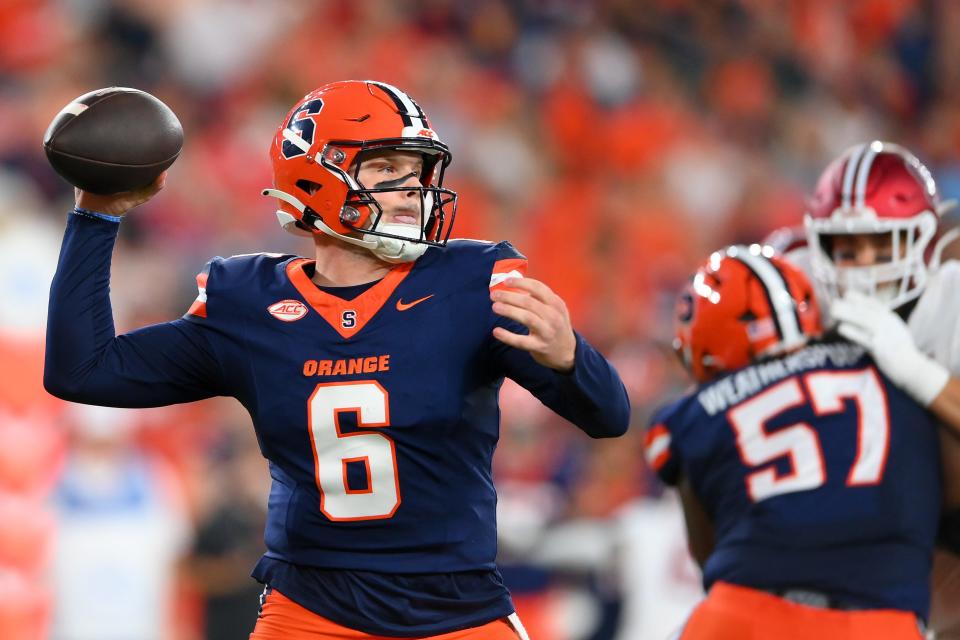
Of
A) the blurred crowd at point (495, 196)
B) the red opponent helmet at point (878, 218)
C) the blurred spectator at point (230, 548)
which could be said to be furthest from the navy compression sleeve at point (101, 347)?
the blurred spectator at point (230, 548)

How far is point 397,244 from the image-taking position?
2.74m

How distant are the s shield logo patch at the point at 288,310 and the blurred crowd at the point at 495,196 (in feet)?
6.66

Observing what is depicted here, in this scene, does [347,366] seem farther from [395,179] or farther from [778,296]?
[778,296]

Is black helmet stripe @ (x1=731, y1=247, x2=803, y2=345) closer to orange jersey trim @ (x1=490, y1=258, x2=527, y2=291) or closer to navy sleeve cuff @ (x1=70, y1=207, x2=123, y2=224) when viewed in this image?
orange jersey trim @ (x1=490, y1=258, x2=527, y2=291)

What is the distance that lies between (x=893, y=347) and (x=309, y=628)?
1670 mm

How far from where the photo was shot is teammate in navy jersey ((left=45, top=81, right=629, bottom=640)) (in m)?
2.59

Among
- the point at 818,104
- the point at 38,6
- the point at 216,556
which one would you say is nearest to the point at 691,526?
the point at 216,556

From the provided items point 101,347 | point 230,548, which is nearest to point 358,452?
point 101,347

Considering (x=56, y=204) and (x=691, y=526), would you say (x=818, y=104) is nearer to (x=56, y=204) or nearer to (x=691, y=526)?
(x=56, y=204)

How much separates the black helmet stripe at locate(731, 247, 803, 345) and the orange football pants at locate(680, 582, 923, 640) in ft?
2.20

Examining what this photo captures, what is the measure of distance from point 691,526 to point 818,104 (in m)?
7.19

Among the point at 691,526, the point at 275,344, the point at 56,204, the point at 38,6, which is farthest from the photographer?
the point at 38,6

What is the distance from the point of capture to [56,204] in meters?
6.96

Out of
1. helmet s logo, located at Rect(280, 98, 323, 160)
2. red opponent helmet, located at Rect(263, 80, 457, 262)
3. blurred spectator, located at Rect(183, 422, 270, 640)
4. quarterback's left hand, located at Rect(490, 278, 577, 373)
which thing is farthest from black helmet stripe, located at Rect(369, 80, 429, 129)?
blurred spectator, located at Rect(183, 422, 270, 640)
